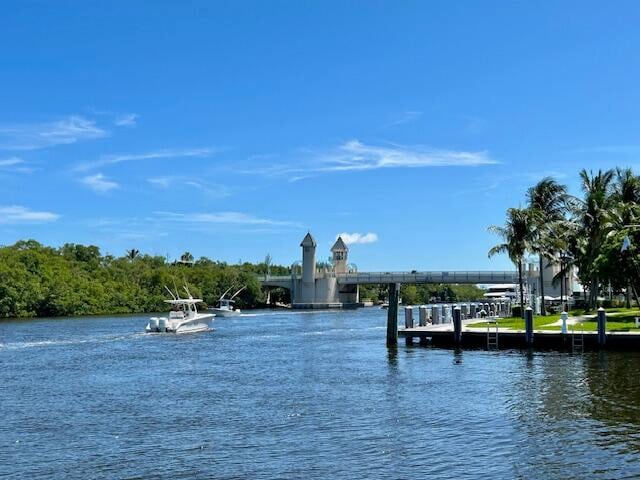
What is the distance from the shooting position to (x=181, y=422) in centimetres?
2528

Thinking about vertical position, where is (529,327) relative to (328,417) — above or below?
above

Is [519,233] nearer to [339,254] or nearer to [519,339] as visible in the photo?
[519,339]

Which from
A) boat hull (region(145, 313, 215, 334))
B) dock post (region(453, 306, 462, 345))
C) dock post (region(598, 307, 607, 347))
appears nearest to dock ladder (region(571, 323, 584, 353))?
dock post (region(598, 307, 607, 347))

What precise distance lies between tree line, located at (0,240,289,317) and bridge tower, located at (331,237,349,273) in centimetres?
2122

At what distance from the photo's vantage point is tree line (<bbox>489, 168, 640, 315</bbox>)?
56550 mm

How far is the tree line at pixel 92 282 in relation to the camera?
122250mm

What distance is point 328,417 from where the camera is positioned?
83.7 ft

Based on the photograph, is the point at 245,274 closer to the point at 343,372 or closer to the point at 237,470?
the point at 343,372

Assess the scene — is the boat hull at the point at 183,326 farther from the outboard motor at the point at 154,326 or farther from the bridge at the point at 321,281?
the bridge at the point at 321,281

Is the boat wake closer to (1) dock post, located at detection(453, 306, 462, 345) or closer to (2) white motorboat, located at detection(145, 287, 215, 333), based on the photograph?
(2) white motorboat, located at detection(145, 287, 215, 333)

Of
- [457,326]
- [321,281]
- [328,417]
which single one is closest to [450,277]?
[321,281]

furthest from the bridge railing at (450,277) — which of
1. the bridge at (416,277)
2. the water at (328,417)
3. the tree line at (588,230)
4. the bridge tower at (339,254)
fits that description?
the water at (328,417)

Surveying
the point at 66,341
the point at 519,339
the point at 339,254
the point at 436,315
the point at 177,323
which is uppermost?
the point at 339,254

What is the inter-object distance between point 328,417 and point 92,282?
410 feet
